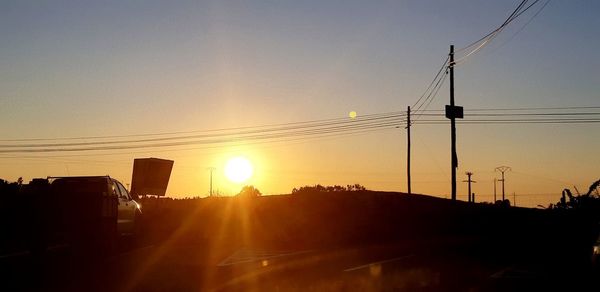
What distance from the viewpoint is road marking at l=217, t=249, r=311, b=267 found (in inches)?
783

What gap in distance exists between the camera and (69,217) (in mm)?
18906

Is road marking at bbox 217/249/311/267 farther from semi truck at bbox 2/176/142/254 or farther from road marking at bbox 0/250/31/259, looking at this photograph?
road marking at bbox 0/250/31/259

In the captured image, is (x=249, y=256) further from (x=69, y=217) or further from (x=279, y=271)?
(x=69, y=217)

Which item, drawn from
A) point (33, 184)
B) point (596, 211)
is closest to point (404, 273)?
point (33, 184)

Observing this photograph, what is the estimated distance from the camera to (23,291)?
14.1m

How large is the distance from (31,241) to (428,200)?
39.5 metres

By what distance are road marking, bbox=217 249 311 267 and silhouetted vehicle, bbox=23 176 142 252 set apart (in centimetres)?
326

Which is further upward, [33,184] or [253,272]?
[33,184]

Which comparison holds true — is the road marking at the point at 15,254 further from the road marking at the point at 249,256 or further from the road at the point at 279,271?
the road marking at the point at 249,256

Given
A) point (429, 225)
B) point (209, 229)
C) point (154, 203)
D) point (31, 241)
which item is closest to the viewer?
point (31, 241)

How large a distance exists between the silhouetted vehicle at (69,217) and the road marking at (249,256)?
326cm

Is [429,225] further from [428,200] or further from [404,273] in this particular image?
[404,273]

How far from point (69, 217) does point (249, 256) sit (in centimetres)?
539

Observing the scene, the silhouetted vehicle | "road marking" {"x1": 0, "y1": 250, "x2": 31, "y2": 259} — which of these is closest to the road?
"road marking" {"x1": 0, "y1": 250, "x2": 31, "y2": 259}
